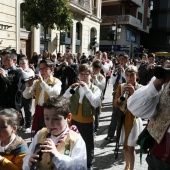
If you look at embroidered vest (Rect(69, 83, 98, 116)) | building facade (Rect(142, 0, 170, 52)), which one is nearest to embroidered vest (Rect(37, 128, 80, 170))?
embroidered vest (Rect(69, 83, 98, 116))

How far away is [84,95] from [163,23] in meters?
42.4

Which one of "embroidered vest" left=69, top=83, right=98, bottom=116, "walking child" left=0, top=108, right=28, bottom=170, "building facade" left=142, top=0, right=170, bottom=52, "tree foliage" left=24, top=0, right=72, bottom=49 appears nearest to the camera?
"walking child" left=0, top=108, right=28, bottom=170

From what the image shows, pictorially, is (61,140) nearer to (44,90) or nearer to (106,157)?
(44,90)

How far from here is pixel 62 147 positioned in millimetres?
1864

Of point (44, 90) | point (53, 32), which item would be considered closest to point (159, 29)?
point (53, 32)

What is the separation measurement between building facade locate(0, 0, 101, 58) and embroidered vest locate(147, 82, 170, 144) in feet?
39.6

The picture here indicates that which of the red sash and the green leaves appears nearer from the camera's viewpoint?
the red sash

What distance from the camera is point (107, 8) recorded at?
110ft

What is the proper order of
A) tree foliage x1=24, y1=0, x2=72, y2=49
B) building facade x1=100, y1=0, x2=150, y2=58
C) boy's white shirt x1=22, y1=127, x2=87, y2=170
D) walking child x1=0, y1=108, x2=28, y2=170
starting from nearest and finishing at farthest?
boy's white shirt x1=22, y1=127, x2=87, y2=170
walking child x1=0, y1=108, x2=28, y2=170
tree foliage x1=24, y1=0, x2=72, y2=49
building facade x1=100, y1=0, x2=150, y2=58

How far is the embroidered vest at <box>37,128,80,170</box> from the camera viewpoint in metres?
1.82

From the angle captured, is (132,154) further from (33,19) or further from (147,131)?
(33,19)

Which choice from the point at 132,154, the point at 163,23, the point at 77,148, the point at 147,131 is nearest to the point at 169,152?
the point at 147,131

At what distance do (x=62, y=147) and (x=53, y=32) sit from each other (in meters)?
16.6

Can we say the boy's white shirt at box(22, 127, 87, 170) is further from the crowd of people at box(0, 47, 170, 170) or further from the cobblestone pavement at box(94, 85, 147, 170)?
the cobblestone pavement at box(94, 85, 147, 170)
